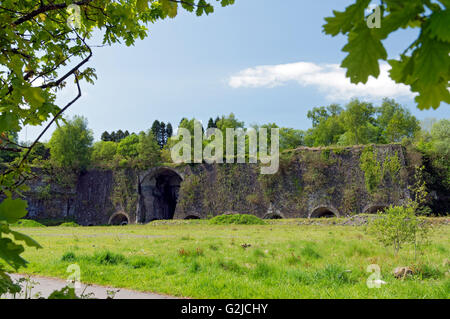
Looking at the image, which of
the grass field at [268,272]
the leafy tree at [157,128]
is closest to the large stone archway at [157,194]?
the leafy tree at [157,128]

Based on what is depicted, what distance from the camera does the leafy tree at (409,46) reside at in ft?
2.49

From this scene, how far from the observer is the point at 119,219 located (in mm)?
36812

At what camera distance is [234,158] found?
3138 cm

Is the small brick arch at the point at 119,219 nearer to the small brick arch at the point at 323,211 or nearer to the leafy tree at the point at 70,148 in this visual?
the leafy tree at the point at 70,148

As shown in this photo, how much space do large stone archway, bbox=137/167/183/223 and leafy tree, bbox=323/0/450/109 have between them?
3279 cm

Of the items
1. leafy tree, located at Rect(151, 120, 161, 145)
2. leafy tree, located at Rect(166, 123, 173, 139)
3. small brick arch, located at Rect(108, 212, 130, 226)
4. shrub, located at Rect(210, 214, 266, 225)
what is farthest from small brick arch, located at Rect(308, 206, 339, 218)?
leafy tree, located at Rect(166, 123, 173, 139)

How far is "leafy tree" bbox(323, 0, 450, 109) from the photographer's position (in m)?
0.76

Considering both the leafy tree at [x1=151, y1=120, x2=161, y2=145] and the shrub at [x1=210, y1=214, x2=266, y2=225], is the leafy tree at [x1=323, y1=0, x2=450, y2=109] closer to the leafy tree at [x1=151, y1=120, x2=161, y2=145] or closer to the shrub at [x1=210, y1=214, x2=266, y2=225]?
the shrub at [x1=210, y1=214, x2=266, y2=225]

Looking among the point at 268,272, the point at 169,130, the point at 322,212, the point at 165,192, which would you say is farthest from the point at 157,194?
the point at 268,272

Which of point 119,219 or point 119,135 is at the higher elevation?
point 119,135

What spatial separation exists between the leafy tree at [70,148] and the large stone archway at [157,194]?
883 centimetres

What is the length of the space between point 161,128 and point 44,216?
26314mm

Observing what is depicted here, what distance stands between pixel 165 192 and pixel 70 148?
1222 cm

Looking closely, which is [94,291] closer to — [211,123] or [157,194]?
[157,194]
